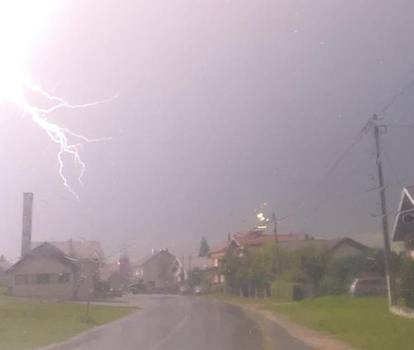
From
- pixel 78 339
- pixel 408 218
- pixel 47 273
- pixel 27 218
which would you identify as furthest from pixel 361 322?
pixel 47 273

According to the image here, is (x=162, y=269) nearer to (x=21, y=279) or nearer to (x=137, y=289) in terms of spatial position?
(x=137, y=289)

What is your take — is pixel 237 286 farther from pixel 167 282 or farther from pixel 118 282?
pixel 167 282

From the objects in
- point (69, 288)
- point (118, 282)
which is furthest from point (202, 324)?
point (118, 282)

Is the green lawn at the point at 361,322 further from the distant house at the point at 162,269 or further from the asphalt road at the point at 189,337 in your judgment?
the distant house at the point at 162,269

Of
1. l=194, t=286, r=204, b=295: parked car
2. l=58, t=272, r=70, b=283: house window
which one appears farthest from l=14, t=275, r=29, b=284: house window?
l=194, t=286, r=204, b=295: parked car

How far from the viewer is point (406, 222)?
1859 inches

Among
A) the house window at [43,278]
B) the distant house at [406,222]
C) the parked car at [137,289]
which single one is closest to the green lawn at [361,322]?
the distant house at [406,222]

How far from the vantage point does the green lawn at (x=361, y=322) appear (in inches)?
847

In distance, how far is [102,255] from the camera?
215 ft

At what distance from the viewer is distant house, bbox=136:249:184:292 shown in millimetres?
134500

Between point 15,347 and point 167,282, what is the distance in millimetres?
112505

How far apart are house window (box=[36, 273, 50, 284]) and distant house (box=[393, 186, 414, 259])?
37.4 metres

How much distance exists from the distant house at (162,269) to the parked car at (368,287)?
85429mm

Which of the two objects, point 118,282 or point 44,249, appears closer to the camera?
point 44,249
